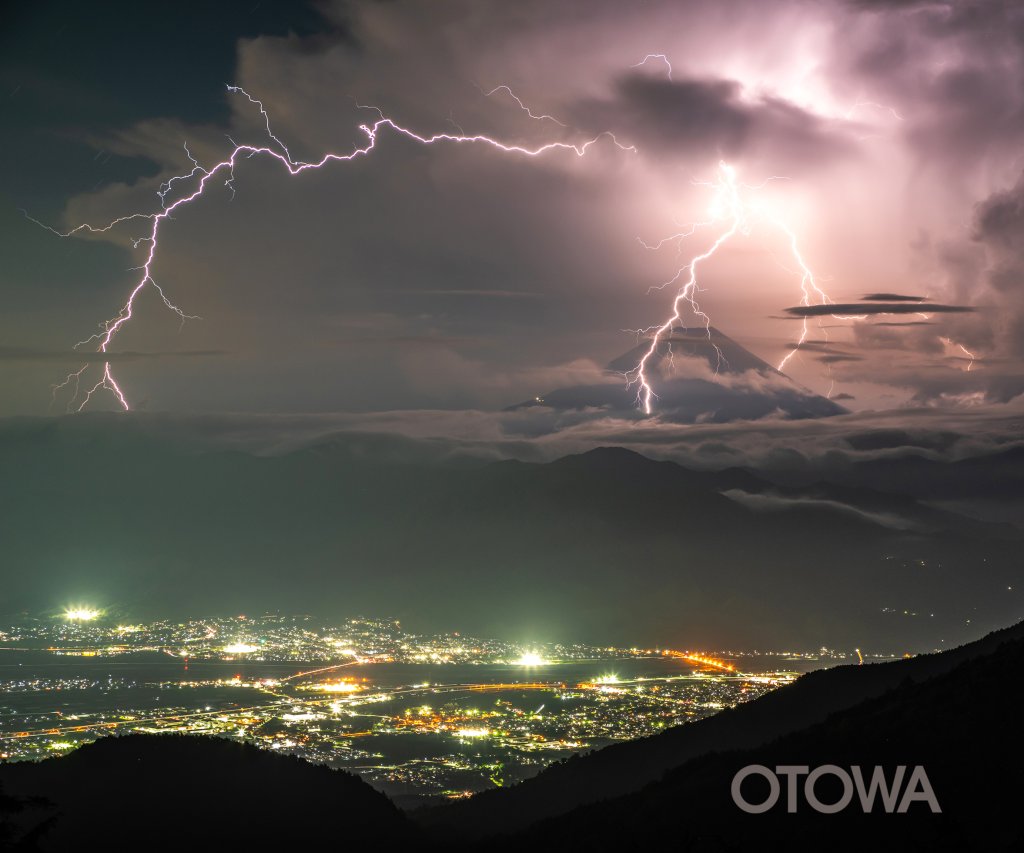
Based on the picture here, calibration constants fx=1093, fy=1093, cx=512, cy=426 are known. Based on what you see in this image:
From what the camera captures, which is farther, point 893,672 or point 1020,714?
point 893,672

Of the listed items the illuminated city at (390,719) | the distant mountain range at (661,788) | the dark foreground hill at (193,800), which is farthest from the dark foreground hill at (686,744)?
the illuminated city at (390,719)

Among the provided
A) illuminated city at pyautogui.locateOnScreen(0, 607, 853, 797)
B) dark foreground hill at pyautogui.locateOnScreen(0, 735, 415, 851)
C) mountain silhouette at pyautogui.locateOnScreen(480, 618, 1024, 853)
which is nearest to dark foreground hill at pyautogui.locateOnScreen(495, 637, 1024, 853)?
mountain silhouette at pyautogui.locateOnScreen(480, 618, 1024, 853)

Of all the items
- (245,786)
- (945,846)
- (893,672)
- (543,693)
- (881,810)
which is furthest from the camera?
(543,693)

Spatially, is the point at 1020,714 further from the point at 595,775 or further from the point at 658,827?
the point at 595,775

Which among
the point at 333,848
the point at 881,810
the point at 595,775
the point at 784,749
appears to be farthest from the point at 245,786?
the point at 881,810

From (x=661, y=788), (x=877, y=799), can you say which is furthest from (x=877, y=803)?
(x=661, y=788)

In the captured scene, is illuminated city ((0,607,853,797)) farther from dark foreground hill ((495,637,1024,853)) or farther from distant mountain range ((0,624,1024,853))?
dark foreground hill ((495,637,1024,853))
